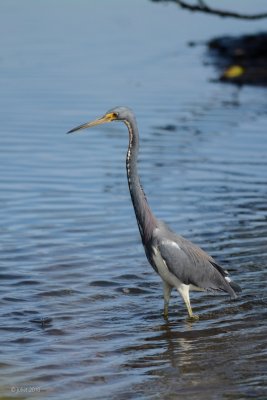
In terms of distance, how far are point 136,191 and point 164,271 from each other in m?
0.72

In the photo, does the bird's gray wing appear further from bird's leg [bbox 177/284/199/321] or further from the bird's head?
the bird's head

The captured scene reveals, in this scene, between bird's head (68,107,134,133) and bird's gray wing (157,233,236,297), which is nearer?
bird's gray wing (157,233,236,297)

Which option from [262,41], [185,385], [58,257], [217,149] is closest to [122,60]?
[262,41]

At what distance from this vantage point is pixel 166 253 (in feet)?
28.5

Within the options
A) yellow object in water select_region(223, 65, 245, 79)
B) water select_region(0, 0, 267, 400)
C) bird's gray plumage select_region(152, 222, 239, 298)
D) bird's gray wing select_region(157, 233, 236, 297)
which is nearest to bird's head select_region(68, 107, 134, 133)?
bird's gray plumage select_region(152, 222, 239, 298)

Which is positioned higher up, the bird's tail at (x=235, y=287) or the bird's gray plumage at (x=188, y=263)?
the bird's gray plumage at (x=188, y=263)

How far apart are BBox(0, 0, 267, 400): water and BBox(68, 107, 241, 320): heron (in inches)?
10.3

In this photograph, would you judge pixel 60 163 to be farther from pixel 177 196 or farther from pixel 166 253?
pixel 166 253

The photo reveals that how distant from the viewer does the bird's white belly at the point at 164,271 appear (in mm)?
8719

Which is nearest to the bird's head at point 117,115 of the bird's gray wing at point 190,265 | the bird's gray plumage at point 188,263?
the bird's gray plumage at point 188,263

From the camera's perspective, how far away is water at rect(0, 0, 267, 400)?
7.62 metres

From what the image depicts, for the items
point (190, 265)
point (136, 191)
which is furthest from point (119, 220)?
point (190, 265)

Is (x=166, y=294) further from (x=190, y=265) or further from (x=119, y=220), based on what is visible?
(x=119, y=220)

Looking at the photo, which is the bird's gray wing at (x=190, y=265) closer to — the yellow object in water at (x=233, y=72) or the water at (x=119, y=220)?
the water at (x=119, y=220)
